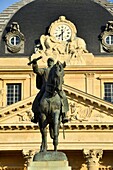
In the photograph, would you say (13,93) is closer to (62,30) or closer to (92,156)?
(62,30)

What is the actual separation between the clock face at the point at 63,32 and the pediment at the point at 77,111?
10.1 m

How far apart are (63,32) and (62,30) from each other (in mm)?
195

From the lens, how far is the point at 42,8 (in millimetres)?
62125

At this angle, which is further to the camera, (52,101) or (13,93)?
(13,93)

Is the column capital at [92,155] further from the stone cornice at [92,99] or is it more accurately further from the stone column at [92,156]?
the stone cornice at [92,99]

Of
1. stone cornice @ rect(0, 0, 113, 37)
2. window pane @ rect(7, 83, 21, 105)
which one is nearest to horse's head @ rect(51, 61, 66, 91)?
window pane @ rect(7, 83, 21, 105)

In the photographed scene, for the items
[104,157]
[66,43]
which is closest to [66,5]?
[66,43]

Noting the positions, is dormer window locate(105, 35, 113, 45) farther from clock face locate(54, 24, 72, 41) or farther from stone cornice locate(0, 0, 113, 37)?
stone cornice locate(0, 0, 113, 37)

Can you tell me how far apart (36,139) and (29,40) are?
40.5ft

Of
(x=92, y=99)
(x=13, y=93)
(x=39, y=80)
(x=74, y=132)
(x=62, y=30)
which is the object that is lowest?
(x=74, y=132)

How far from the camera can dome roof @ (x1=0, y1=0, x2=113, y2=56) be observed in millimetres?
58938

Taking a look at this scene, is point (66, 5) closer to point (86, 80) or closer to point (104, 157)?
point (86, 80)

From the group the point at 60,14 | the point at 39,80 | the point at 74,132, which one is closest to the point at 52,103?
the point at 39,80

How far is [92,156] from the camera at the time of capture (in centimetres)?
4934
